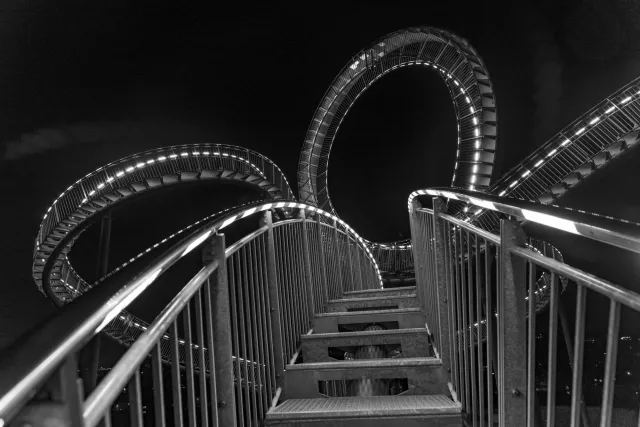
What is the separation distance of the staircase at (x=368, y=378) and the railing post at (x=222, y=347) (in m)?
0.77

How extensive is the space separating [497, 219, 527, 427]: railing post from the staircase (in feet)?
3.00

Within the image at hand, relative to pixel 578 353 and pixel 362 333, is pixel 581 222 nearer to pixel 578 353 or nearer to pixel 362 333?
pixel 578 353

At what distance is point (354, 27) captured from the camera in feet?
90.9

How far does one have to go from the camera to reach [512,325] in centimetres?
198

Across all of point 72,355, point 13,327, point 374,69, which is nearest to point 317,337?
point 72,355

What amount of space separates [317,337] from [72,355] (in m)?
3.30

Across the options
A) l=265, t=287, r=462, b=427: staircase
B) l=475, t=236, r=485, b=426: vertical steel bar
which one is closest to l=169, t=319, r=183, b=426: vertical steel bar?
l=475, t=236, r=485, b=426: vertical steel bar

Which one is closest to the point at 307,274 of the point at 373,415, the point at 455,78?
the point at 373,415

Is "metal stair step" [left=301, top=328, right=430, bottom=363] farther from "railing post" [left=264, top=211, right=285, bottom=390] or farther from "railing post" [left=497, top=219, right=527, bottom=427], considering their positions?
"railing post" [left=497, top=219, right=527, bottom=427]

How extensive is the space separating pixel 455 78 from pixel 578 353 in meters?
22.9

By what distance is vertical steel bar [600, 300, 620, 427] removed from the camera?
3.66ft

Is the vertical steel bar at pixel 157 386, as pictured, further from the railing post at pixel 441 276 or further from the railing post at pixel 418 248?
the railing post at pixel 418 248

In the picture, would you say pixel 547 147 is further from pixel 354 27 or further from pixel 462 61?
pixel 354 27

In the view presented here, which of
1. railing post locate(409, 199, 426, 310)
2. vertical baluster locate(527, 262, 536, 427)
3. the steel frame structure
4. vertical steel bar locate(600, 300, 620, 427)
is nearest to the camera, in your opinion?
vertical steel bar locate(600, 300, 620, 427)
